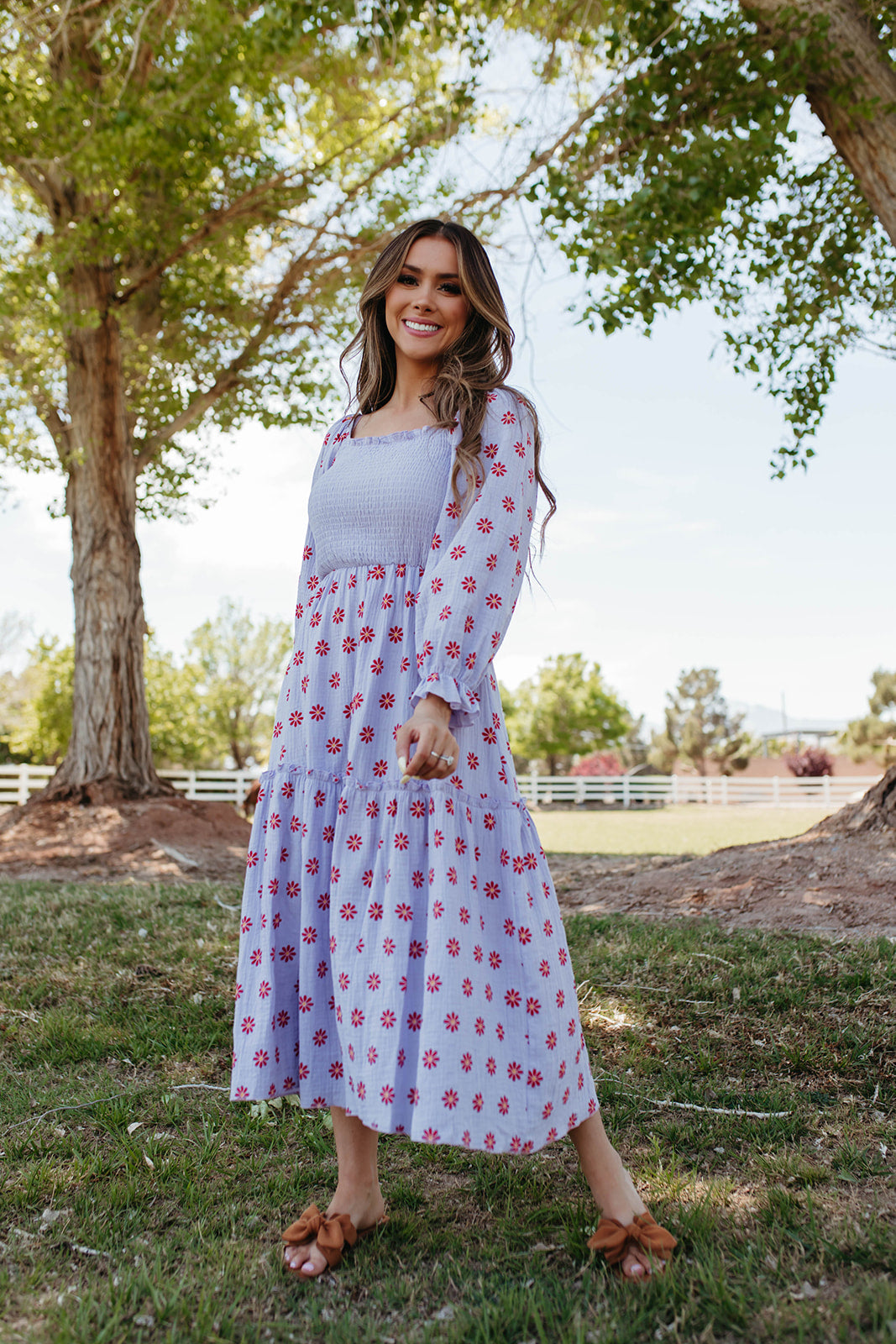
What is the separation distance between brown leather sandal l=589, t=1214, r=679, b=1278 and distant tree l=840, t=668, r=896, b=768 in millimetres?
35289

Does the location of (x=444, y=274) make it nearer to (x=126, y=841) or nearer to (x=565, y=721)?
(x=126, y=841)

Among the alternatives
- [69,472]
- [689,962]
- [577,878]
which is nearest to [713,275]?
[577,878]

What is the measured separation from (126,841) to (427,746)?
6.51 m

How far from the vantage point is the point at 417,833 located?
1.77 meters

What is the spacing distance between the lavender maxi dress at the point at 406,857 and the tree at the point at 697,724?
4560 cm

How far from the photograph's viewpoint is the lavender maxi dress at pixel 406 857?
5.48 feet

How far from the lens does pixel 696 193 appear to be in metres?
4.95

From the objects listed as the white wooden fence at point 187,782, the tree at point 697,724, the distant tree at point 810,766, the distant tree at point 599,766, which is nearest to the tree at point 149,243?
the white wooden fence at point 187,782

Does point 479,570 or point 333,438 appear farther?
point 333,438

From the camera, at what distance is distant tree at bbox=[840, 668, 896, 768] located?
1384 inches

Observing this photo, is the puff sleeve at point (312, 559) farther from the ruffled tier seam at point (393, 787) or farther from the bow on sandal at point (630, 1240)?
the bow on sandal at point (630, 1240)

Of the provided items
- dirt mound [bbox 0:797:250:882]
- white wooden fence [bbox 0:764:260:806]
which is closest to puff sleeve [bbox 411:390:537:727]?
dirt mound [bbox 0:797:250:882]

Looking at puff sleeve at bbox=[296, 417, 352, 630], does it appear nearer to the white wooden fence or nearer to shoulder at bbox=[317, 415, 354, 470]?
shoulder at bbox=[317, 415, 354, 470]

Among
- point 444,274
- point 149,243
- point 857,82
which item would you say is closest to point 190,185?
point 149,243
